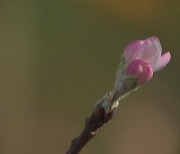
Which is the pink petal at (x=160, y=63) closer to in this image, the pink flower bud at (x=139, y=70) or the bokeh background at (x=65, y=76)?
the pink flower bud at (x=139, y=70)

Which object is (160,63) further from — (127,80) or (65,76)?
(65,76)

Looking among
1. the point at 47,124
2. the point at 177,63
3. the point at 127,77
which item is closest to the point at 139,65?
the point at 127,77

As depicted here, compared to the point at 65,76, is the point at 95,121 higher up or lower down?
higher up

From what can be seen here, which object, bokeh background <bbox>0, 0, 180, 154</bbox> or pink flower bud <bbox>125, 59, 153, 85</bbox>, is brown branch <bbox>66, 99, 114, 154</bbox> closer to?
pink flower bud <bbox>125, 59, 153, 85</bbox>

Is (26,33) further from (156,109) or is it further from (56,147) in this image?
(156,109)

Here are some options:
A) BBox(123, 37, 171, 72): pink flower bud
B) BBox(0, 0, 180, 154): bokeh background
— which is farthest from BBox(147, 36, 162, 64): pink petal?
BBox(0, 0, 180, 154): bokeh background

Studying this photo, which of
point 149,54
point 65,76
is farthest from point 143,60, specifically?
point 65,76
